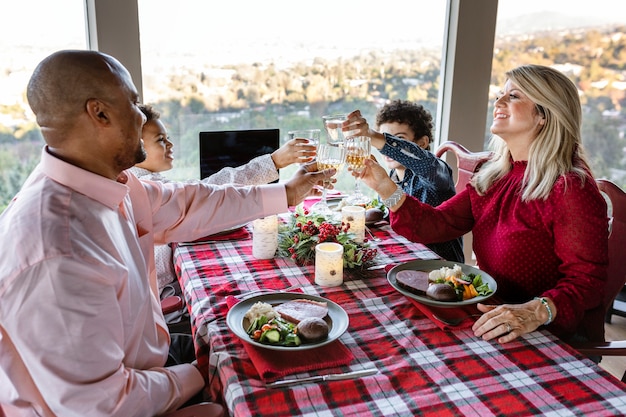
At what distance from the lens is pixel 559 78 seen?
74.9 inches

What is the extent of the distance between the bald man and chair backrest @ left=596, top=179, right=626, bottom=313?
142 cm

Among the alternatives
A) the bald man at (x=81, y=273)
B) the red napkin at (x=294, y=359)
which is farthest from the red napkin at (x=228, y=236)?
the red napkin at (x=294, y=359)

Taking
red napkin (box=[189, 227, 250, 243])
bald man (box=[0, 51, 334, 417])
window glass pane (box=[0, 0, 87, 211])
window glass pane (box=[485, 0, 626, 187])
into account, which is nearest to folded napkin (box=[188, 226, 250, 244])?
red napkin (box=[189, 227, 250, 243])

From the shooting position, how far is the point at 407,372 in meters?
1.25

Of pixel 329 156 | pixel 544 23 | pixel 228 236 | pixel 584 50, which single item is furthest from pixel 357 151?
pixel 584 50

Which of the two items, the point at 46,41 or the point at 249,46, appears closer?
the point at 46,41

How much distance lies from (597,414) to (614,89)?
359 cm

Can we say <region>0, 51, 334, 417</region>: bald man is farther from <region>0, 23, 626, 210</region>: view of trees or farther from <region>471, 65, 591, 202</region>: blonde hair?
<region>0, 23, 626, 210</region>: view of trees

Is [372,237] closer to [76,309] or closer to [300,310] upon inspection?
[300,310]

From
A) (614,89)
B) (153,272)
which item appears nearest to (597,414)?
(153,272)

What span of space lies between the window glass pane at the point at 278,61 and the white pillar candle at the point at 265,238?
154 centimetres

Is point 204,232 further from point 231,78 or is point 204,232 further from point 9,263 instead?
point 231,78

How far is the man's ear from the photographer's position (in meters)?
1.24

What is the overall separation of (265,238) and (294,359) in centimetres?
71
